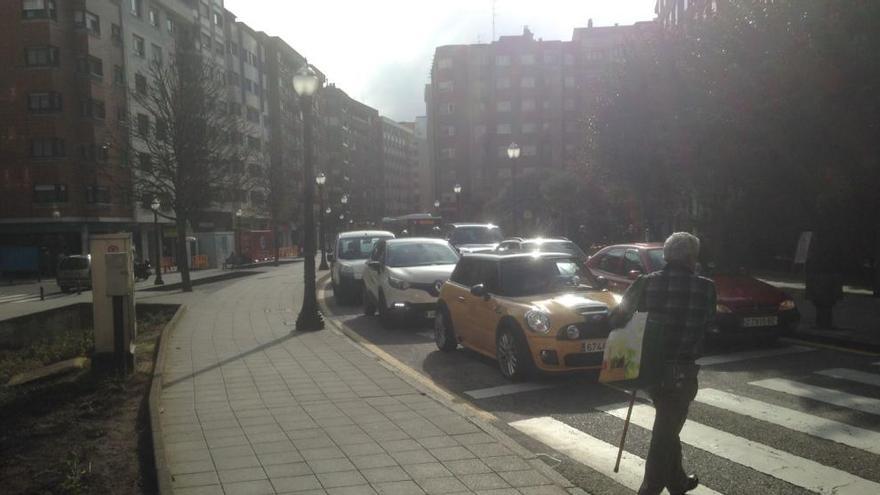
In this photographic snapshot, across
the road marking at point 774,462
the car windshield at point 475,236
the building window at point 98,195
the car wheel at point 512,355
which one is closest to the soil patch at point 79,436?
the car wheel at point 512,355

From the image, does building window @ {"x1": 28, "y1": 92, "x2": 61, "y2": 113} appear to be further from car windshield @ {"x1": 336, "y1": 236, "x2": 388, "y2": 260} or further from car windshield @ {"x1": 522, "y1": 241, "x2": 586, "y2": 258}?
car windshield @ {"x1": 522, "y1": 241, "x2": 586, "y2": 258}

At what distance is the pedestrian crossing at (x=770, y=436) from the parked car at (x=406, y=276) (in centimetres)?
605

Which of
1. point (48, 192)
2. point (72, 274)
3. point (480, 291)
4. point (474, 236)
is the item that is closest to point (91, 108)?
point (48, 192)

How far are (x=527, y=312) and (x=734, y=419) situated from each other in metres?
2.47

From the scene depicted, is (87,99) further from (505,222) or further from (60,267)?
(505,222)

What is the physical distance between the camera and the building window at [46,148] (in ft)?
151

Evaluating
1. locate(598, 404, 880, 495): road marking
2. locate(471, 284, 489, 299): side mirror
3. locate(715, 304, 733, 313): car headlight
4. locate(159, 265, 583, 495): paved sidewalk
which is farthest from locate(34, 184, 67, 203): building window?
locate(598, 404, 880, 495): road marking

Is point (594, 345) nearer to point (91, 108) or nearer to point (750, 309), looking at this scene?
point (750, 309)

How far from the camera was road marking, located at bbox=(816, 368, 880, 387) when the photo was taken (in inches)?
307

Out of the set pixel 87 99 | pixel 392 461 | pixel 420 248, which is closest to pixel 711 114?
pixel 420 248

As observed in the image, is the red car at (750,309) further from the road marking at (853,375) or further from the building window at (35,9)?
the building window at (35,9)

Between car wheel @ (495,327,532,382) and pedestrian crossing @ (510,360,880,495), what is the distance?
1223 millimetres

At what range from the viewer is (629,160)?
25.1 metres

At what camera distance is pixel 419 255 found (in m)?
14.7
